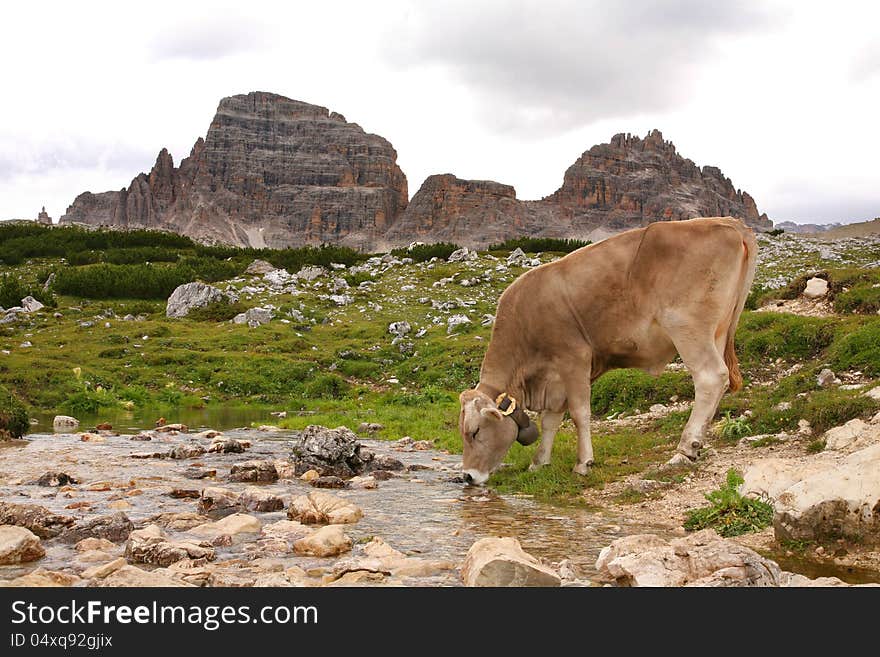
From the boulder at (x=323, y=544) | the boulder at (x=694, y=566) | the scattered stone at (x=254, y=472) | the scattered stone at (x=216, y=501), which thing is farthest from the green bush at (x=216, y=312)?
the boulder at (x=694, y=566)

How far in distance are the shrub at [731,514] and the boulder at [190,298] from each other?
34.3 metres

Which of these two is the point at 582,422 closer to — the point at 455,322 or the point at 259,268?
the point at 455,322

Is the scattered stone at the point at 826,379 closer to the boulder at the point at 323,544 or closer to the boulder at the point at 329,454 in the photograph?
the boulder at the point at 329,454

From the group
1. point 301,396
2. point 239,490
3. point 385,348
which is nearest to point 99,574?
point 239,490

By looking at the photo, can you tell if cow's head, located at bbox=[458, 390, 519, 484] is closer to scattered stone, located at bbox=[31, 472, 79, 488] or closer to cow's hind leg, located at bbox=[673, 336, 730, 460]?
cow's hind leg, located at bbox=[673, 336, 730, 460]

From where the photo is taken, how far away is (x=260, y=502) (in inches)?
368

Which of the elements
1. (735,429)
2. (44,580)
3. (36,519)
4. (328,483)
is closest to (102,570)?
(44,580)

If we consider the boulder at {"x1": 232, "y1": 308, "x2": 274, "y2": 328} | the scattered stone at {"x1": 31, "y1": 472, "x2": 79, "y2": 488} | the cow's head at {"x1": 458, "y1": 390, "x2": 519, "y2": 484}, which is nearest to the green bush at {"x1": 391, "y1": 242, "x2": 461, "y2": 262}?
the boulder at {"x1": 232, "y1": 308, "x2": 274, "y2": 328}

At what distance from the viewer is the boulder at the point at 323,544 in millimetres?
6883

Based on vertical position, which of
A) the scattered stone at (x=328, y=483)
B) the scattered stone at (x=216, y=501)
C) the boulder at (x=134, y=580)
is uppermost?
the boulder at (x=134, y=580)

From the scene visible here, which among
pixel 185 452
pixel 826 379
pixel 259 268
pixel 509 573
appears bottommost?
pixel 185 452

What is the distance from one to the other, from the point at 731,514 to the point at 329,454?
706 centimetres

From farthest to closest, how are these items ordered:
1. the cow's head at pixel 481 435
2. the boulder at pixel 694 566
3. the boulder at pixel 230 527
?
the cow's head at pixel 481 435
the boulder at pixel 230 527
the boulder at pixel 694 566
